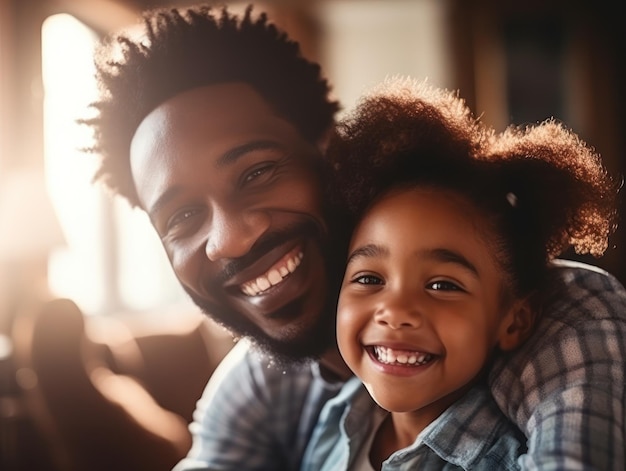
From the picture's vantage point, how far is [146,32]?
0.69 metres

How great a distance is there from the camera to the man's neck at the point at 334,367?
0.72 meters

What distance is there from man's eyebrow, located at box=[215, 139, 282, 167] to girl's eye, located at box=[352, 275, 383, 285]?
0.47 feet

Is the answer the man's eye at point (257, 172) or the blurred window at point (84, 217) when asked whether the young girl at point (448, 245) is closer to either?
the man's eye at point (257, 172)

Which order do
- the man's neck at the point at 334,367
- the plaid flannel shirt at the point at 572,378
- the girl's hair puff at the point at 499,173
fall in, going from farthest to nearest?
the man's neck at the point at 334,367
the girl's hair puff at the point at 499,173
the plaid flannel shirt at the point at 572,378

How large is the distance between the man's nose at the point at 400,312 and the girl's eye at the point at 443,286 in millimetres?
17

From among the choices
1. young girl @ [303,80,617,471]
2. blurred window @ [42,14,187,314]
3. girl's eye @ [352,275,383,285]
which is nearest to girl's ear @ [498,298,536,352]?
young girl @ [303,80,617,471]

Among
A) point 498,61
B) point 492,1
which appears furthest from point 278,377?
point 492,1

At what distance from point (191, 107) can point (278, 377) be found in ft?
0.97

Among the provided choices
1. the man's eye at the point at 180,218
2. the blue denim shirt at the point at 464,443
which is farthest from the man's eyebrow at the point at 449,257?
the man's eye at the point at 180,218

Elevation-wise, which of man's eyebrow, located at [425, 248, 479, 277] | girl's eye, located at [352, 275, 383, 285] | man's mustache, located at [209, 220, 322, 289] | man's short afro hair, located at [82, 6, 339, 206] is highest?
man's short afro hair, located at [82, 6, 339, 206]

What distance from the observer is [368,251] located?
0.61 meters

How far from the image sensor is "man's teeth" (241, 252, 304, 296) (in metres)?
0.67

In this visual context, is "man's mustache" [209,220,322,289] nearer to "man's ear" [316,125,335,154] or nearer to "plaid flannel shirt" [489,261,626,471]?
"man's ear" [316,125,335,154]

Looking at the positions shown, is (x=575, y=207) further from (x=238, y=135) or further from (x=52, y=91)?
(x=52, y=91)
